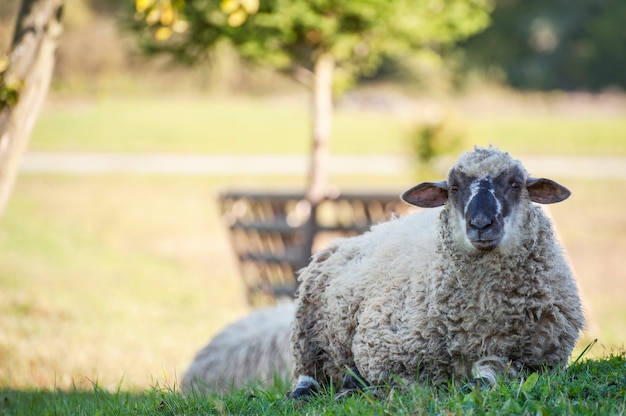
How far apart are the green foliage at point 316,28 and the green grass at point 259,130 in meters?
17.5

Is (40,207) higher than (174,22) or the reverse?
the reverse

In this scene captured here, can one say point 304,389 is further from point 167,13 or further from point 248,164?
point 248,164

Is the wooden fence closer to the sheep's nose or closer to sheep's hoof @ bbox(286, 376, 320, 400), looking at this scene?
sheep's hoof @ bbox(286, 376, 320, 400)

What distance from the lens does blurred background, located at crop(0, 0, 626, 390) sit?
9.38 meters

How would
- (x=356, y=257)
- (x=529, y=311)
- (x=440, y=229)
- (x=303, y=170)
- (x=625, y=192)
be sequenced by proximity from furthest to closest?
(x=303, y=170), (x=625, y=192), (x=356, y=257), (x=440, y=229), (x=529, y=311)

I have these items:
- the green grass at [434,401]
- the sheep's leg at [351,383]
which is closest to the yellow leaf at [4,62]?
the green grass at [434,401]

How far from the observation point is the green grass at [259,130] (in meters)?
31.1

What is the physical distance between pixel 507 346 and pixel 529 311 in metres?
0.19

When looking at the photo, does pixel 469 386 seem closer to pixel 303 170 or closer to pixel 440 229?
pixel 440 229

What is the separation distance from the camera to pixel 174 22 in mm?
6332

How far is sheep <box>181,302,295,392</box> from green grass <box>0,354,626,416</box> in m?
1.60

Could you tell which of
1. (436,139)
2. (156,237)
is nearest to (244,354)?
(156,237)

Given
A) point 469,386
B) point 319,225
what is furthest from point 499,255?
point 319,225

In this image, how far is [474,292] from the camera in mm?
3957
